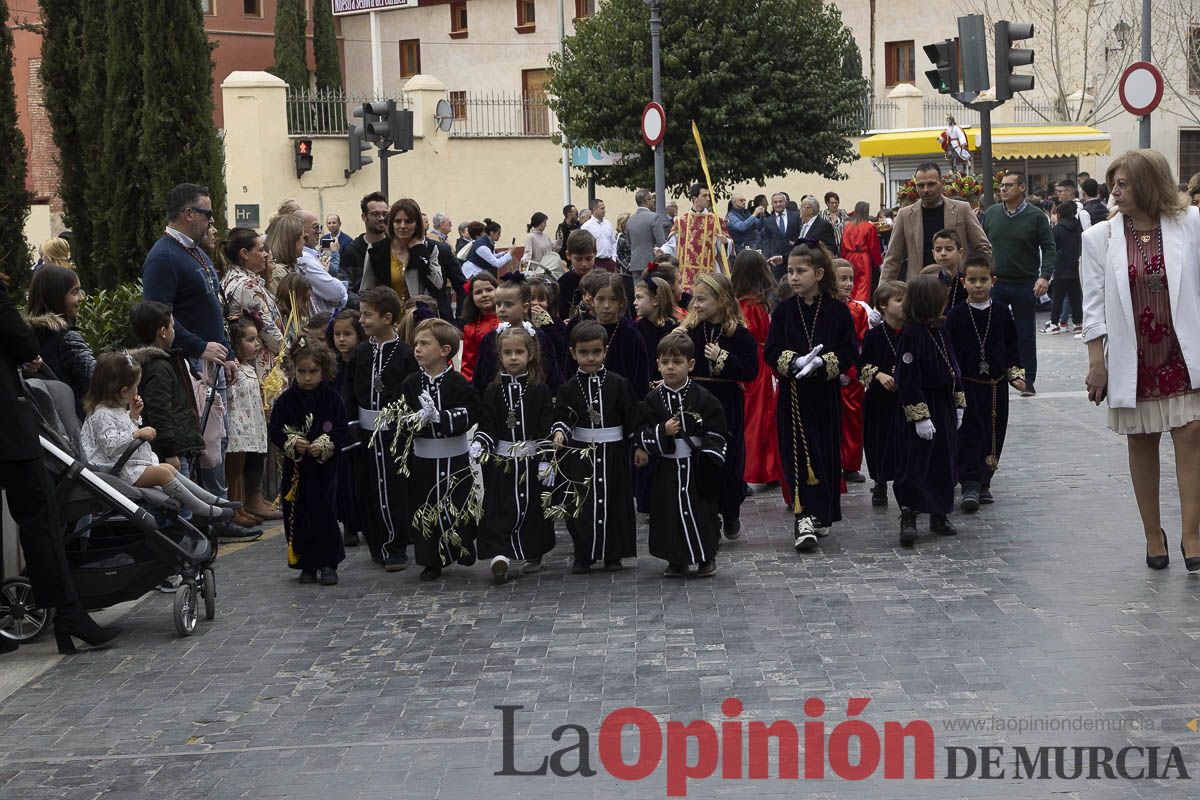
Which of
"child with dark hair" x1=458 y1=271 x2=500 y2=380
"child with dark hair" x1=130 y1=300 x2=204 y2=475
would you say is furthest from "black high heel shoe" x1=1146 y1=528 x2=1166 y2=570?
"child with dark hair" x1=130 y1=300 x2=204 y2=475

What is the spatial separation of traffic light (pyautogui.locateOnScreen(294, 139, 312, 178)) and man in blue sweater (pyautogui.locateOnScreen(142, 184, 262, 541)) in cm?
2221

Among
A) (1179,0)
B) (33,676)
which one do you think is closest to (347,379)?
(33,676)

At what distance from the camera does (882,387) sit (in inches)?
417

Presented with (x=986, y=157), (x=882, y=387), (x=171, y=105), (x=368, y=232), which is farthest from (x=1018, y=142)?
(x=882, y=387)

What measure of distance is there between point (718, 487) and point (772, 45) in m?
23.9

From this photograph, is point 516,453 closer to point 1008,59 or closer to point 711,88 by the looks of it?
point 1008,59

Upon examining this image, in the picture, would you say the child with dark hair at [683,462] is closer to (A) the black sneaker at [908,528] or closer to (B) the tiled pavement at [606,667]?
(B) the tiled pavement at [606,667]

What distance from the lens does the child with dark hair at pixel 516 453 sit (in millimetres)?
9000

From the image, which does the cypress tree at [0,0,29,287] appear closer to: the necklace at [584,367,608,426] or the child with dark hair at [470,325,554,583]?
the child with dark hair at [470,325,554,583]

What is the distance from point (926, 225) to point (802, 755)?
24.9ft

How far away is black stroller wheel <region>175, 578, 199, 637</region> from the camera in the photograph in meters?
7.84

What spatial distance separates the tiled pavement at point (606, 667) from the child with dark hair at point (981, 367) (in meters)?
0.82

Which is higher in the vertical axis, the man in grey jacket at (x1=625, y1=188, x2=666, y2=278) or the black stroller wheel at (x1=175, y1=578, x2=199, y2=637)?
the man in grey jacket at (x1=625, y1=188, x2=666, y2=278)

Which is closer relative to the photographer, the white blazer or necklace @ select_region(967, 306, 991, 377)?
the white blazer
